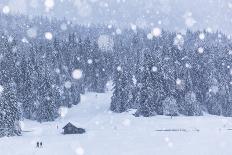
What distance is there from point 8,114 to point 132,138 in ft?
76.2

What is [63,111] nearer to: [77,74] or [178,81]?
[77,74]

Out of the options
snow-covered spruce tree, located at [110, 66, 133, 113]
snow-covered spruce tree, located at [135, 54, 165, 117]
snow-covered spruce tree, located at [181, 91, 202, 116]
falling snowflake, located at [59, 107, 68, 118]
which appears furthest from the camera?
falling snowflake, located at [59, 107, 68, 118]

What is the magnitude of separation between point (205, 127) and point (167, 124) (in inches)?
256

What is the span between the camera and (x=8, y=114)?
236 ft

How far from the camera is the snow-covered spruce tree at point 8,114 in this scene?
71.1m

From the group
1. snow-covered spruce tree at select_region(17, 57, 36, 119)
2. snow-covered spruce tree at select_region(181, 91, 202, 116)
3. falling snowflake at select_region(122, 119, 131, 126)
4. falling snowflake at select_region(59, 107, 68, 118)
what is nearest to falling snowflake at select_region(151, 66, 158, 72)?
snow-covered spruce tree at select_region(181, 91, 202, 116)

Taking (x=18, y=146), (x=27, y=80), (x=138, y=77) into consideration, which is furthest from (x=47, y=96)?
(x=18, y=146)

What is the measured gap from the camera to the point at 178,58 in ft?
344

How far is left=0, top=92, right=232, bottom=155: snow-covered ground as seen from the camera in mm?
51000

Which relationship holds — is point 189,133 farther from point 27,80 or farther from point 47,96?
point 27,80

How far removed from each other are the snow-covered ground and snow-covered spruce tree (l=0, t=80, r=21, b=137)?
3.20 meters

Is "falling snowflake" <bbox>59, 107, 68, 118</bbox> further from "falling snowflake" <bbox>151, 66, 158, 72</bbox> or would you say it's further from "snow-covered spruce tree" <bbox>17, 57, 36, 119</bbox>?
"falling snowflake" <bbox>151, 66, 158, 72</bbox>

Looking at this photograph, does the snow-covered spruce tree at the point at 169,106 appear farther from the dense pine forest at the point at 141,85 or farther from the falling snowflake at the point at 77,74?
the falling snowflake at the point at 77,74

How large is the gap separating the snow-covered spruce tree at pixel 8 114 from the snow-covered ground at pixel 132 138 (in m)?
3.20
